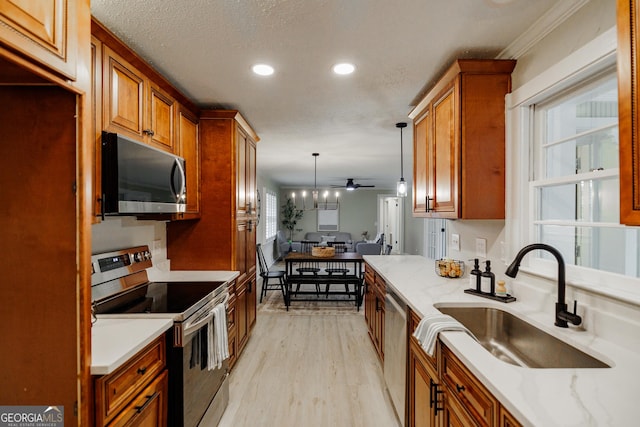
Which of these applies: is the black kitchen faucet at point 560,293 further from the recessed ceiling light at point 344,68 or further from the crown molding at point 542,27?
the recessed ceiling light at point 344,68

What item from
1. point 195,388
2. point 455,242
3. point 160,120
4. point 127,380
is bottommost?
point 195,388

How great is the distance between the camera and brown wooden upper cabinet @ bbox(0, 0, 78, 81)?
0.79 meters

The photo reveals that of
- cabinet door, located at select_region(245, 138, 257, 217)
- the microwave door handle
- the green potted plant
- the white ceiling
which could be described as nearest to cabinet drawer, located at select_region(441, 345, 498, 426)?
the white ceiling

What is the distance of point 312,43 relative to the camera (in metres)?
1.78

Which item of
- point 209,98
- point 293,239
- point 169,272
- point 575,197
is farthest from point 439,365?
point 293,239

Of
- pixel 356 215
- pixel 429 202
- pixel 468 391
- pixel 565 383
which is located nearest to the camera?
pixel 565 383

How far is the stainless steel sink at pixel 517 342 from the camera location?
126 centimetres

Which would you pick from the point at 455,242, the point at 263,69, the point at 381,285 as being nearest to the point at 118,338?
the point at 263,69

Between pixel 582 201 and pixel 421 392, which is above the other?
pixel 582 201

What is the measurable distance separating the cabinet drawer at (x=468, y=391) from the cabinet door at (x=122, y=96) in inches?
77.7

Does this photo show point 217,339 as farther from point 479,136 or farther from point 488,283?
point 479,136

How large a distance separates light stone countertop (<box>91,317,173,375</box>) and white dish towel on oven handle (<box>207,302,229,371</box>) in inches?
17.4

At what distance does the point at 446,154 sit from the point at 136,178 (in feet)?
6.23

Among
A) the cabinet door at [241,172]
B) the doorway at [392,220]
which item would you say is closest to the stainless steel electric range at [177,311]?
the cabinet door at [241,172]
